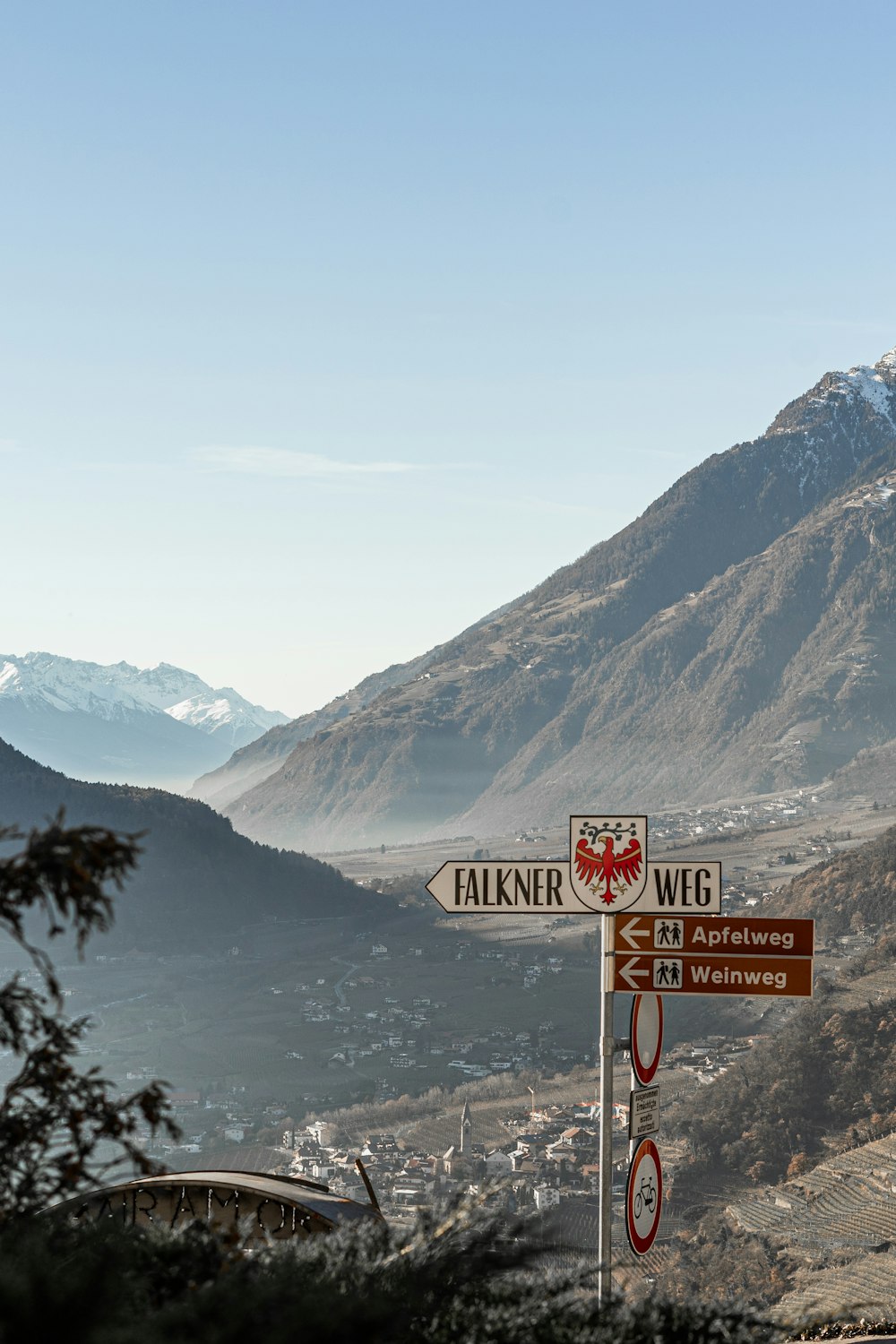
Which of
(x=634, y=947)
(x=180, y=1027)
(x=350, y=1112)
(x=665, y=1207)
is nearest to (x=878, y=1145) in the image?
(x=665, y=1207)

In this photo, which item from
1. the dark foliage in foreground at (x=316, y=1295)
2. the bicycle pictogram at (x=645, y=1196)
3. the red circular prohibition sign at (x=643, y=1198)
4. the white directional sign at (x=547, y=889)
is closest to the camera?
the dark foliage in foreground at (x=316, y=1295)

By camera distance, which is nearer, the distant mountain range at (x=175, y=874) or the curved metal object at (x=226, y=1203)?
the curved metal object at (x=226, y=1203)

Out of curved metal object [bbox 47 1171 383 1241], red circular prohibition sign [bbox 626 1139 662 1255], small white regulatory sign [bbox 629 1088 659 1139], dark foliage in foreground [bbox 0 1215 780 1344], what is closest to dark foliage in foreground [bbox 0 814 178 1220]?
dark foliage in foreground [bbox 0 1215 780 1344]

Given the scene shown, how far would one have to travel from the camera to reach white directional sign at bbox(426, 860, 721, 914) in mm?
7035

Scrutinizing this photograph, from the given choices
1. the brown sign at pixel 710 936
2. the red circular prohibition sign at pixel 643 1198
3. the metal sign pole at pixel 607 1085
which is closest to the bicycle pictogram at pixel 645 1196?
the red circular prohibition sign at pixel 643 1198

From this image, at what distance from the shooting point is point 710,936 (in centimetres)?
713

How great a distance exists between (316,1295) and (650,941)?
3.09 m

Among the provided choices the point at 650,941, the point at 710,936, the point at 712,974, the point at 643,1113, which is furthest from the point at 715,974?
the point at 643,1113

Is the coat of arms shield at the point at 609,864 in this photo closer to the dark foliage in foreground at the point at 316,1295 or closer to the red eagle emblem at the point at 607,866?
the red eagle emblem at the point at 607,866

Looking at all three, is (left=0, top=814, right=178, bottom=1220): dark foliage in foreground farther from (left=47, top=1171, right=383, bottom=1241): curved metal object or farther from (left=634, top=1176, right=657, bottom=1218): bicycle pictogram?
(left=634, top=1176, right=657, bottom=1218): bicycle pictogram

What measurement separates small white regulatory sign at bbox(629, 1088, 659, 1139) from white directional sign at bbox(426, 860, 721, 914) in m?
0.89

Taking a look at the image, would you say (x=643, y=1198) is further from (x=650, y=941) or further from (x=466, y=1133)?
(x=466, y=1133)

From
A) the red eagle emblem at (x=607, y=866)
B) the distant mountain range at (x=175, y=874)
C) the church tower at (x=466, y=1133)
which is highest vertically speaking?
the red eagle emblem at (x=607, y=866)

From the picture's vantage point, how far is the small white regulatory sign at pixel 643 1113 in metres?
6.83
